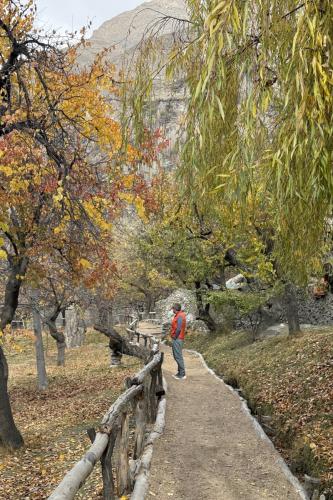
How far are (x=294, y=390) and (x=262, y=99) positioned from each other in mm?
8541

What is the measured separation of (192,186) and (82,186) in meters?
4.32

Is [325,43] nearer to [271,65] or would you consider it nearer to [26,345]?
[271,65]

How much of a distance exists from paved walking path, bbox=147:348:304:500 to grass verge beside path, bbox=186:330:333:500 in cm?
54

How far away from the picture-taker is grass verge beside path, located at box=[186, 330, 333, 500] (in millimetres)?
7726

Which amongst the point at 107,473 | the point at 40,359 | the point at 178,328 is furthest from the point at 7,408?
the point at 40,359

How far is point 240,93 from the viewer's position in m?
5.62

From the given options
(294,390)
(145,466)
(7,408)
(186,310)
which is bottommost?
(186,310)

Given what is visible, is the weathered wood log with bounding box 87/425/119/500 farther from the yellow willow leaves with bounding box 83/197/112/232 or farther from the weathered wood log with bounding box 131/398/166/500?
the yellow willow leaves with bounding box 83/197/112/232

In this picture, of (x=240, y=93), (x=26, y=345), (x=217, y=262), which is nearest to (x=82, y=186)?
(x=240, y=93)

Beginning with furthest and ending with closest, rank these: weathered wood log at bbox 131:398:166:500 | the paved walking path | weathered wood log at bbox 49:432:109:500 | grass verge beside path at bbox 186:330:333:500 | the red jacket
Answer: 1. the red jacket
2. grass verge beside path at bbox 186:330:333:500
3. the paved walking path
4. weathered wood log at bbox 131:398:166:500
5. weathered wood log at bbox 49:432:109:500

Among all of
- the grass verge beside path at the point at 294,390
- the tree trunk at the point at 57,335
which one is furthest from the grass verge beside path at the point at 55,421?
the grass verge beside path at the point at 294,390

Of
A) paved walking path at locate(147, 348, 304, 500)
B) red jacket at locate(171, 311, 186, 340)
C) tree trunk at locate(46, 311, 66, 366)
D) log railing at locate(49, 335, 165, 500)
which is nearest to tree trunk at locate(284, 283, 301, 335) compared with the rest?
red jacket at locate(171, 311, 186, 340)

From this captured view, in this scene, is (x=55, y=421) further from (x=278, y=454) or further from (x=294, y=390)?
(x=278, y=454)

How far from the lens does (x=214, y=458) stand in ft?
24.7
